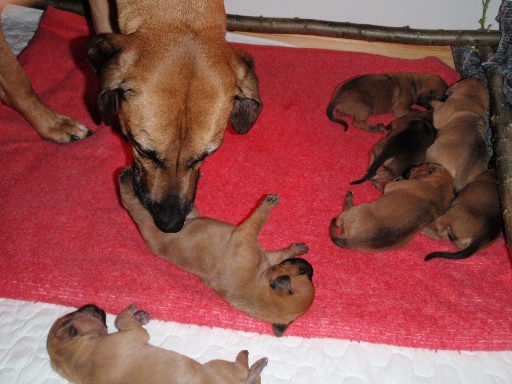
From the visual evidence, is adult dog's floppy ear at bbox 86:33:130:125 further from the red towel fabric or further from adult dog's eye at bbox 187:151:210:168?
the red towel fabric

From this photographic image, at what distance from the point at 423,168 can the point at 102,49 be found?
1.81 metres

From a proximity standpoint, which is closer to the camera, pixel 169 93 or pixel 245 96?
pixel 169 93

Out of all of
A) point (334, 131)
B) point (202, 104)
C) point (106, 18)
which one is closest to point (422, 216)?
point (334, 131)

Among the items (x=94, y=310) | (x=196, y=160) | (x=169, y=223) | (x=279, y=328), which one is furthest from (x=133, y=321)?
(x=196, y=160)

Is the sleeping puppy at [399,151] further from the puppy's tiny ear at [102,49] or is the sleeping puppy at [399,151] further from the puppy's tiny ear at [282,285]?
the puppy's tiny ear at [102,49]

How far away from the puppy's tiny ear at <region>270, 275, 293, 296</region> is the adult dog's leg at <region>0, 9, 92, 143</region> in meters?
1.56

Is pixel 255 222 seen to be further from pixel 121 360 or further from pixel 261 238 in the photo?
pixel 121 360

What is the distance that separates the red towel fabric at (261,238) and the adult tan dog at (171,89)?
454mm

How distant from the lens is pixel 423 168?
2711 mm

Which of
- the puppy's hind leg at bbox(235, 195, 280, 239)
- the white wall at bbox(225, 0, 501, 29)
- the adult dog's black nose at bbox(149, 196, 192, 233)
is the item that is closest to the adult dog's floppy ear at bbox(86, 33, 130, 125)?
the adult dog's black nose at bbox(149, 196, 192, 233)

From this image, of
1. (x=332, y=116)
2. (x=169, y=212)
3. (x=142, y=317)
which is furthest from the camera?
(x=332, y=116)

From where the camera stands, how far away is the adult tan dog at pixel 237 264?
2115mm

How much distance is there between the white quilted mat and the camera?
2.10 m

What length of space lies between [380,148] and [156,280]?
1.45 m
